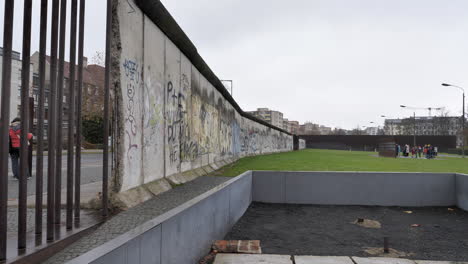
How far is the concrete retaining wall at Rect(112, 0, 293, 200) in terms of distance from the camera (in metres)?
4.90

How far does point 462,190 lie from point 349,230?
199 inches

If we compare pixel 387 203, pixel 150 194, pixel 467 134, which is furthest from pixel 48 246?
pixel 467 134

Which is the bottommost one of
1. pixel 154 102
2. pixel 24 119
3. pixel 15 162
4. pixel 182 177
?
pixel 182 177

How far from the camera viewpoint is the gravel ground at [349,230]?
6523 millimetres

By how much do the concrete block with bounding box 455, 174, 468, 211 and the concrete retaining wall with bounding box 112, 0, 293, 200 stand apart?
768cm

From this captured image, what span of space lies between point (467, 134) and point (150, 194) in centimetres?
5884

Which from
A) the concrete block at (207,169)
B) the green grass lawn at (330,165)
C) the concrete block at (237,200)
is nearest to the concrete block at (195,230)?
the concrete block at (237,200)

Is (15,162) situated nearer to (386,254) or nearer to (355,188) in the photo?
(386,254)

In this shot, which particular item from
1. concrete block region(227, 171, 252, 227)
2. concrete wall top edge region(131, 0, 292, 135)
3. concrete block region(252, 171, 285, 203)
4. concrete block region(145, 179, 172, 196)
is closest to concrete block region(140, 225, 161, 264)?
concrete block region(145, 179, 172, 196)

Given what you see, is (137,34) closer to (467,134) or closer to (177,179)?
(177,179)

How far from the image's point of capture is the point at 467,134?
51969 mm

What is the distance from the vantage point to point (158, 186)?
6.11 metres

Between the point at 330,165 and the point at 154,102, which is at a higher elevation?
the point at 154,102

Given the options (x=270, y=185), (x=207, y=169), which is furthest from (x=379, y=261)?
(x=207, y=169)
